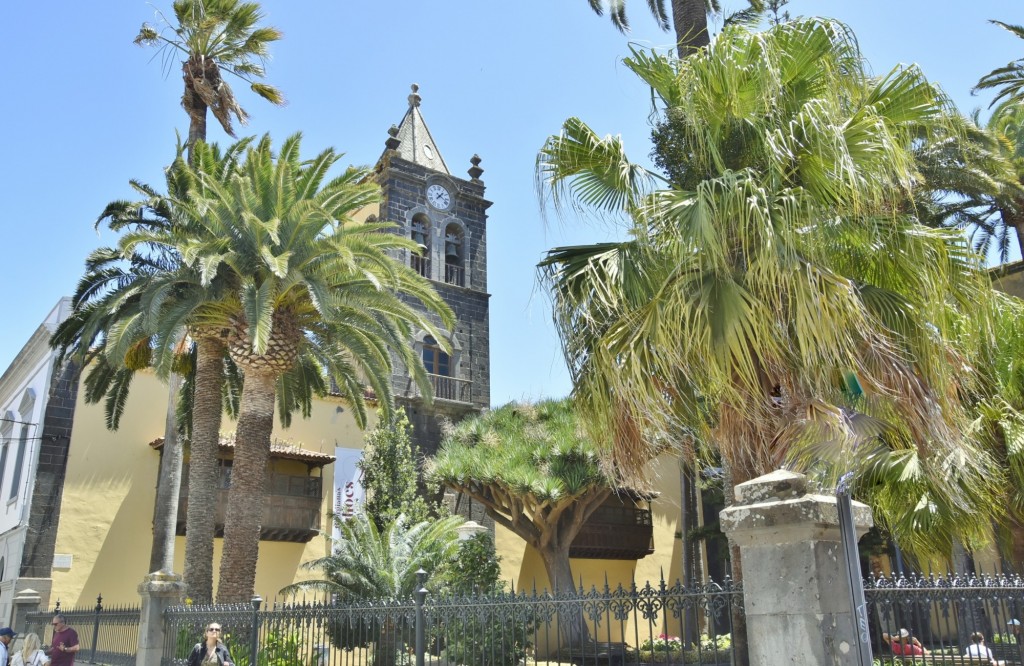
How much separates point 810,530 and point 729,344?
1.99m

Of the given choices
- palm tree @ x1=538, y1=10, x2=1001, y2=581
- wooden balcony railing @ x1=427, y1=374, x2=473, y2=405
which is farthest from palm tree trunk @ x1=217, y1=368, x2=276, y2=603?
wooden balcony railing @ x1=427, y1=374, x2=473, y2=405

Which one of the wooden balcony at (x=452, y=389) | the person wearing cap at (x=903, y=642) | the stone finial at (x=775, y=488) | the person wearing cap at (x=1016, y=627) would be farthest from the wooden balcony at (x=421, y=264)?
the stone finial at (x=775, y=488)

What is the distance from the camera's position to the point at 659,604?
248 inches

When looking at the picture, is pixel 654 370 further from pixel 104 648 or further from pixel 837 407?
pixel 104 648

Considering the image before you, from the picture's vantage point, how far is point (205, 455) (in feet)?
53.4

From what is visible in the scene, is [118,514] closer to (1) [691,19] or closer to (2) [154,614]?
(2) [154,614]

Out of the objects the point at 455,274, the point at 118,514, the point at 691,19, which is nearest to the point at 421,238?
the point at 455,274

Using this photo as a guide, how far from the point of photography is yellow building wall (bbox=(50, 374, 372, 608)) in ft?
72.5

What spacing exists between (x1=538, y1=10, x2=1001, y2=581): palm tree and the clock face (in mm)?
24189

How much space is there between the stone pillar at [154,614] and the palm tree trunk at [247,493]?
1652mm

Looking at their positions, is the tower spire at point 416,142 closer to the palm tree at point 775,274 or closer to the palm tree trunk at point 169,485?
the palm tree trunk at point 169,485

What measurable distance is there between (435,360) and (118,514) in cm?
1142

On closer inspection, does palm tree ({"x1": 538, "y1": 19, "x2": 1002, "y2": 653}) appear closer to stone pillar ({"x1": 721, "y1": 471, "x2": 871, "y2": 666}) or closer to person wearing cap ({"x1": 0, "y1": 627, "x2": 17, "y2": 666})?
stone pillar ({"x1": 721, "y1": 471, "x2": 871, "y2": 666})

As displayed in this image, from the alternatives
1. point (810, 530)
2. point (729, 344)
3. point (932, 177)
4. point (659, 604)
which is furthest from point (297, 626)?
point (932, 177)
